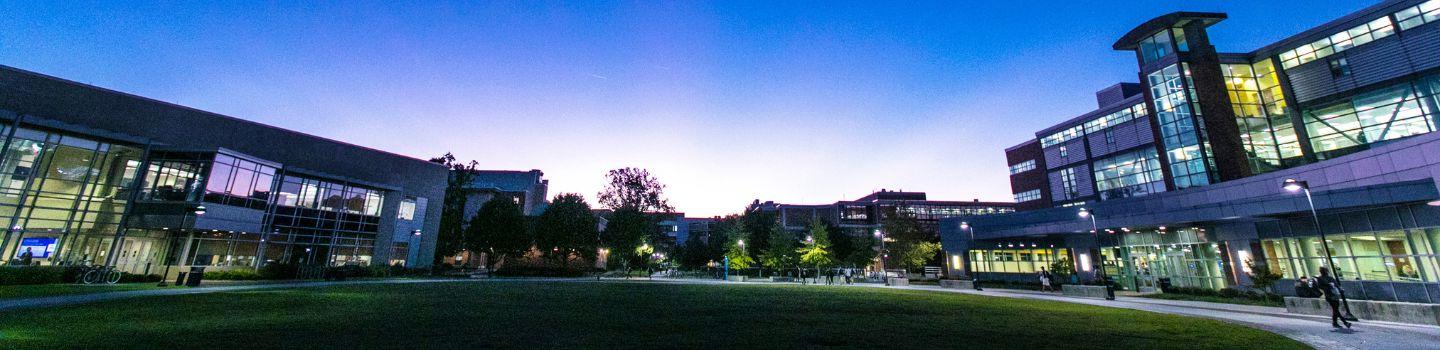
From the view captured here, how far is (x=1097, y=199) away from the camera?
53.2 m

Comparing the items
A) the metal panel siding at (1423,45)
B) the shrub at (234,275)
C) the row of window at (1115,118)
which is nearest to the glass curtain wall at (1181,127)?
the row of window at (1115,118)

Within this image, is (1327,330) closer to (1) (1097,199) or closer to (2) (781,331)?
(2) (781,331)

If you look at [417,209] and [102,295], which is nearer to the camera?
[102,295]

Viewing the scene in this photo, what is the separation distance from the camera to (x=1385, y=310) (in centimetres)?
1412

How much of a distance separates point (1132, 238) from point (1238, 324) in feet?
96.3

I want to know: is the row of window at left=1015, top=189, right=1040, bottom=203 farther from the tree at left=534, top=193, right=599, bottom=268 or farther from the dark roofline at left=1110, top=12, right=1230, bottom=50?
the tree at left=534, top=193, right=599, bottom=268

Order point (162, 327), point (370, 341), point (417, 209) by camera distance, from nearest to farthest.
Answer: point (370, 341) < point (162, 327) < point (417, 209)

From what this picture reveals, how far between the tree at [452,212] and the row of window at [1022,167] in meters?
70.7

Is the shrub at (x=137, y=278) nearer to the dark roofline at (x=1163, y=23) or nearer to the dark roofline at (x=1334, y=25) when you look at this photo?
the dark roofline at (x=1163, y=23)

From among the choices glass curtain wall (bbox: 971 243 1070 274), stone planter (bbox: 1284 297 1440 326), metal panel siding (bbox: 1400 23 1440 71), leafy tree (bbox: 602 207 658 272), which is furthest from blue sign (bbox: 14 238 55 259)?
metal panel siding (bbox: 1400 23 1440 71)

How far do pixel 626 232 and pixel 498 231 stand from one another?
1464 centimetres

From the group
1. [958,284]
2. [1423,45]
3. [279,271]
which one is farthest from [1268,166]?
[279,271]

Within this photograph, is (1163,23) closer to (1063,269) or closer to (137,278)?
(1063,269)

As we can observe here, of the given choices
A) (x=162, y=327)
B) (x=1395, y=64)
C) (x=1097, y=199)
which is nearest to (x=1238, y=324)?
(x=162, y=327)
